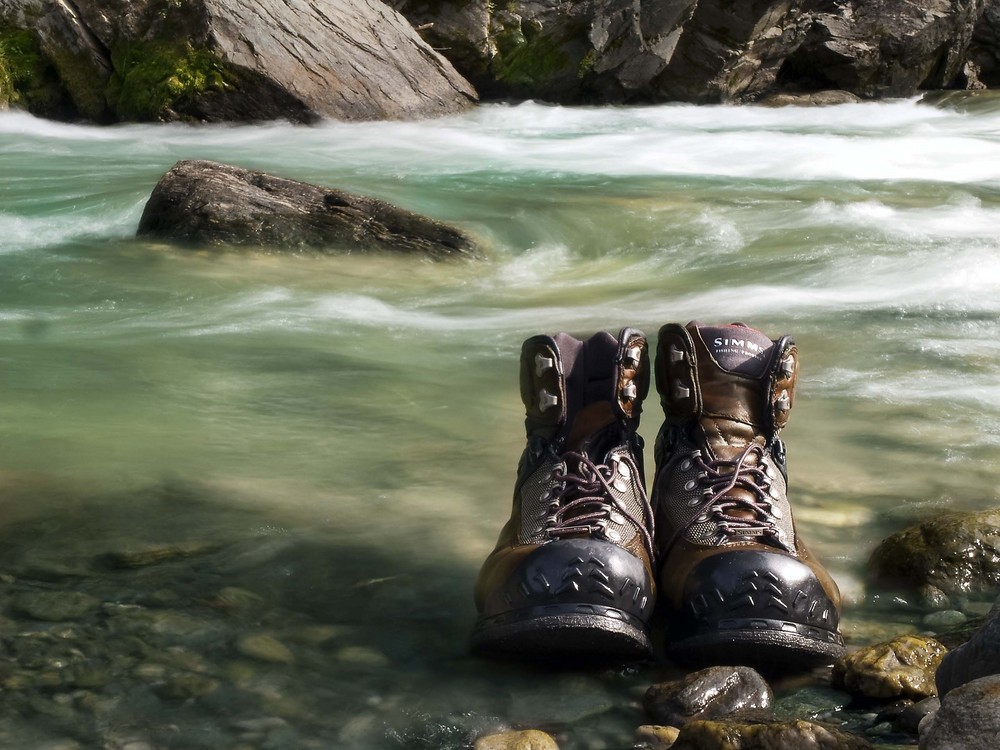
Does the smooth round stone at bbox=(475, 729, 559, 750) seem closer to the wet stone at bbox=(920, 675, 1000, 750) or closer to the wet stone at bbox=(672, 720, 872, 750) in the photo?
the wet stone at bbox=(672, 720, 872, 750)

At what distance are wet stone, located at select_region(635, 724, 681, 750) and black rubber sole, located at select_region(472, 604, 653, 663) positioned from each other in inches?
9.0

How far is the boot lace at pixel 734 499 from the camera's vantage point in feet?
9.02

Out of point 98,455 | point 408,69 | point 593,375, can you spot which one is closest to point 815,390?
point 593,375

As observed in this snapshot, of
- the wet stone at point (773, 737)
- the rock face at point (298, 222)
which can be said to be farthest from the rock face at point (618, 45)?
the wet stone at point (773, 737)

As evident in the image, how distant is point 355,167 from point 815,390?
7486mm

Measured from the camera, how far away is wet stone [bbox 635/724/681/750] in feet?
7.45

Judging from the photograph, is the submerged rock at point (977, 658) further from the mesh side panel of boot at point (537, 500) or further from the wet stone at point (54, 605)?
the wet stone at point (54, 605)

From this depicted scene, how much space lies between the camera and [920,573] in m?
3.01

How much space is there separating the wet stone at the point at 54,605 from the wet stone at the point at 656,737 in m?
1.27

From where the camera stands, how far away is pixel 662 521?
2.92m

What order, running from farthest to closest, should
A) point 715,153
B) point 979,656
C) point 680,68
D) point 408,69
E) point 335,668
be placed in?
point 680,68 < point 408,69 < point 715,153 < point 335,668 < point 979,656

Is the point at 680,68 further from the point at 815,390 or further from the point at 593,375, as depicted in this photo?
the point at 593,375

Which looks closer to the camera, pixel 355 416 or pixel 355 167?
pixel 355 416

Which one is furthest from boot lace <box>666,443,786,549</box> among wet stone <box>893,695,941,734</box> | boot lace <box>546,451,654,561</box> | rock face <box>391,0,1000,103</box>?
rock face <box>391,0,1000,103</box>
